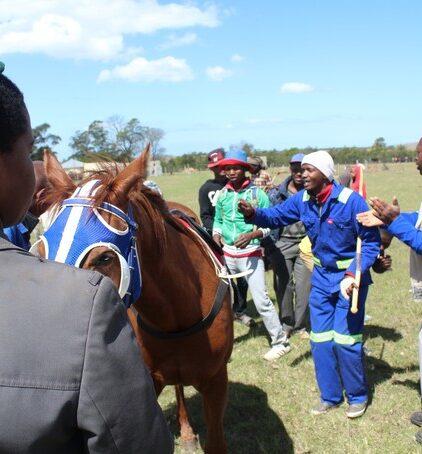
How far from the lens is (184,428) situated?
12.6 feet

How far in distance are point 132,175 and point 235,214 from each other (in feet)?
10.1

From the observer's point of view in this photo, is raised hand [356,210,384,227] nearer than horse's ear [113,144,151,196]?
No

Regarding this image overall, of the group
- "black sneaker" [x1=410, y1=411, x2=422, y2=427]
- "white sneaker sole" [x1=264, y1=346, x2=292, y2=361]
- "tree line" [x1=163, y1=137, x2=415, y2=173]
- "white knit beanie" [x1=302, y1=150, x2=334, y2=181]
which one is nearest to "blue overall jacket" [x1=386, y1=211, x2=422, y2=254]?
"white knit beanie" [x1=302, y1=150, x2=334, y2=181]

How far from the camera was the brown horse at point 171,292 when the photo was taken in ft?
7.96

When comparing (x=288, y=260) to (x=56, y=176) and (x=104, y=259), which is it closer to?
(x=56, y=176)

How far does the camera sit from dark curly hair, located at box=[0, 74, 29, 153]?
3.22ft

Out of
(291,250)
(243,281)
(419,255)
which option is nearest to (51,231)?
(419,255)

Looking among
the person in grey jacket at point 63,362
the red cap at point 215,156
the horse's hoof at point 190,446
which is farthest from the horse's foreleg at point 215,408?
the red cap at point 215,156

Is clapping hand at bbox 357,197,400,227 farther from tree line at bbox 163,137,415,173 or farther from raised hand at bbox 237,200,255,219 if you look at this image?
tree line at bbox 163,137,415,173

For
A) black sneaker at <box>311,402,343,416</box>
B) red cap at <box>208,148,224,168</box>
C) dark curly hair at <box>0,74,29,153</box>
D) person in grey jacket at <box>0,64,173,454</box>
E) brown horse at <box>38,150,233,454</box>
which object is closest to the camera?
person in grey jacket at <box>0,64,173,454</box>

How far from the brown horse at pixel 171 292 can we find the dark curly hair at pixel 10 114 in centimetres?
115

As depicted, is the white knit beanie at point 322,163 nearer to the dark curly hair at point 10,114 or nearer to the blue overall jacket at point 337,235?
the blue overall jacket at point 337,235

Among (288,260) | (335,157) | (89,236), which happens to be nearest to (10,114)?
(89,236)

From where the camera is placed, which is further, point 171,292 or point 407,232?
point 407,232
